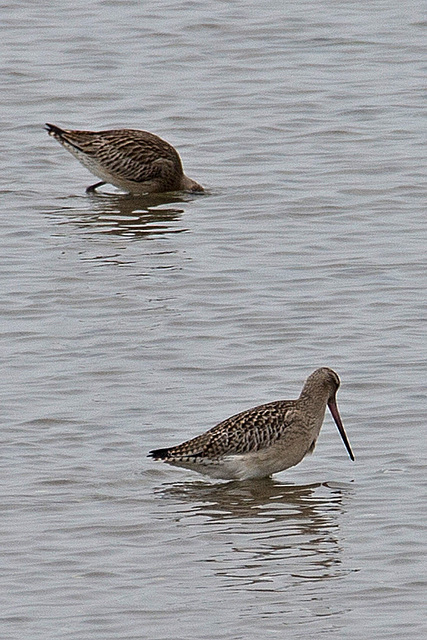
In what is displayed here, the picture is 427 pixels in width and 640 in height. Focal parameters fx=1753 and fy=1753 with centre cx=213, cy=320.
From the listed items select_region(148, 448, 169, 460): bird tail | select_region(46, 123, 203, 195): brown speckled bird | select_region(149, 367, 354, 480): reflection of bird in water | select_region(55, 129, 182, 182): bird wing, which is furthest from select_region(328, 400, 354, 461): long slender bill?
select_region(55, 129, 182, 182): bird wing

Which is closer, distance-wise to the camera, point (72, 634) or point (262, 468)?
point (72, 634)

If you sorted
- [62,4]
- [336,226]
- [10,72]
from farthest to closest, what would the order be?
[62,4] < [10,72] < [336,226]

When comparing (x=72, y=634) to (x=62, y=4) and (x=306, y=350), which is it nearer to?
(x=306, y=350)

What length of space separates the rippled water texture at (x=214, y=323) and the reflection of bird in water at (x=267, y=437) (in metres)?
0.12

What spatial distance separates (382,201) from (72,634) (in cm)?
813

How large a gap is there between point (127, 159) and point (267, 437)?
6.64m

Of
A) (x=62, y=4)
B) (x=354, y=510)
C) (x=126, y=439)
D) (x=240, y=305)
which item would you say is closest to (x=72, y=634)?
(x=354, y=510)

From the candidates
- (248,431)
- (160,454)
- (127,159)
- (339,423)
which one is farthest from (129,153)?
(160,454)

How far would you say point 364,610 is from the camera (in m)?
7.06

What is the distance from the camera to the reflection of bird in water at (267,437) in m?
9.04

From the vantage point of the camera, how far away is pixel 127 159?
15516 millimetres

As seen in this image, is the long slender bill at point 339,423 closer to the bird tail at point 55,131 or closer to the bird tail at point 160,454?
the bird tail at point 160,454

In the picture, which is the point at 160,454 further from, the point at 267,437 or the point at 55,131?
the point at 55,131

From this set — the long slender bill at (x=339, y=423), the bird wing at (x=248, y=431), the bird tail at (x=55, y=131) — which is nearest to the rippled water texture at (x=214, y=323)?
the long slender bill at (x=339, y=423)
